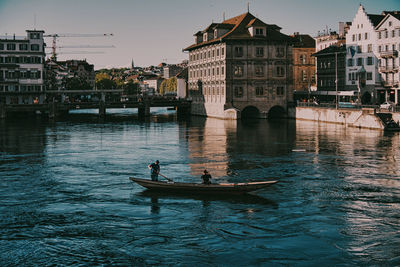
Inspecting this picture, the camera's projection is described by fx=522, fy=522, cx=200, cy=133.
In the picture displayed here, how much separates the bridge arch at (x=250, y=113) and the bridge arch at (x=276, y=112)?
3300 millimetres

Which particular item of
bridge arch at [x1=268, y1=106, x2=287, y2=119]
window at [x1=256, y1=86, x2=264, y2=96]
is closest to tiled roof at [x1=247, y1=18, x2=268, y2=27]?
window at [x1=256, y1=86, x2=264, y2=96]

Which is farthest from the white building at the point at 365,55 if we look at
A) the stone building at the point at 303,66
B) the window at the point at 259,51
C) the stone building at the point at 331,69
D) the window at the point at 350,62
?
the stone building at the point at 303,66

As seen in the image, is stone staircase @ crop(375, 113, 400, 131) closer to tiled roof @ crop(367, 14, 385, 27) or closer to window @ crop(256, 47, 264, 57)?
tiled roof @ crop(367, 14, 385, 27)

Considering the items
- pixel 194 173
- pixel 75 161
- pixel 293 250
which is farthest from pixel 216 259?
pixel 75 161

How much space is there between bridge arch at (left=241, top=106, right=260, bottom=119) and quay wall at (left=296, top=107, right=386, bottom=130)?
10152 millimetres

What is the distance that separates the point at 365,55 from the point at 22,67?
283ft

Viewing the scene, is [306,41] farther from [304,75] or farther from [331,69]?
[331,69]

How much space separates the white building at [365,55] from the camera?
11013 cm

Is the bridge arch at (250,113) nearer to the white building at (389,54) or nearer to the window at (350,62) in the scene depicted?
the window at (350,62)

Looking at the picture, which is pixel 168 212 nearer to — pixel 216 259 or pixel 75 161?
pixel 216 259

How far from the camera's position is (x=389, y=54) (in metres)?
104

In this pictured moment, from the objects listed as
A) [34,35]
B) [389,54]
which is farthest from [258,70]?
[34,35]

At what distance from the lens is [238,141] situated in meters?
69.9

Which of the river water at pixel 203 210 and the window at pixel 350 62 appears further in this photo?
the window at pixel 350 62
